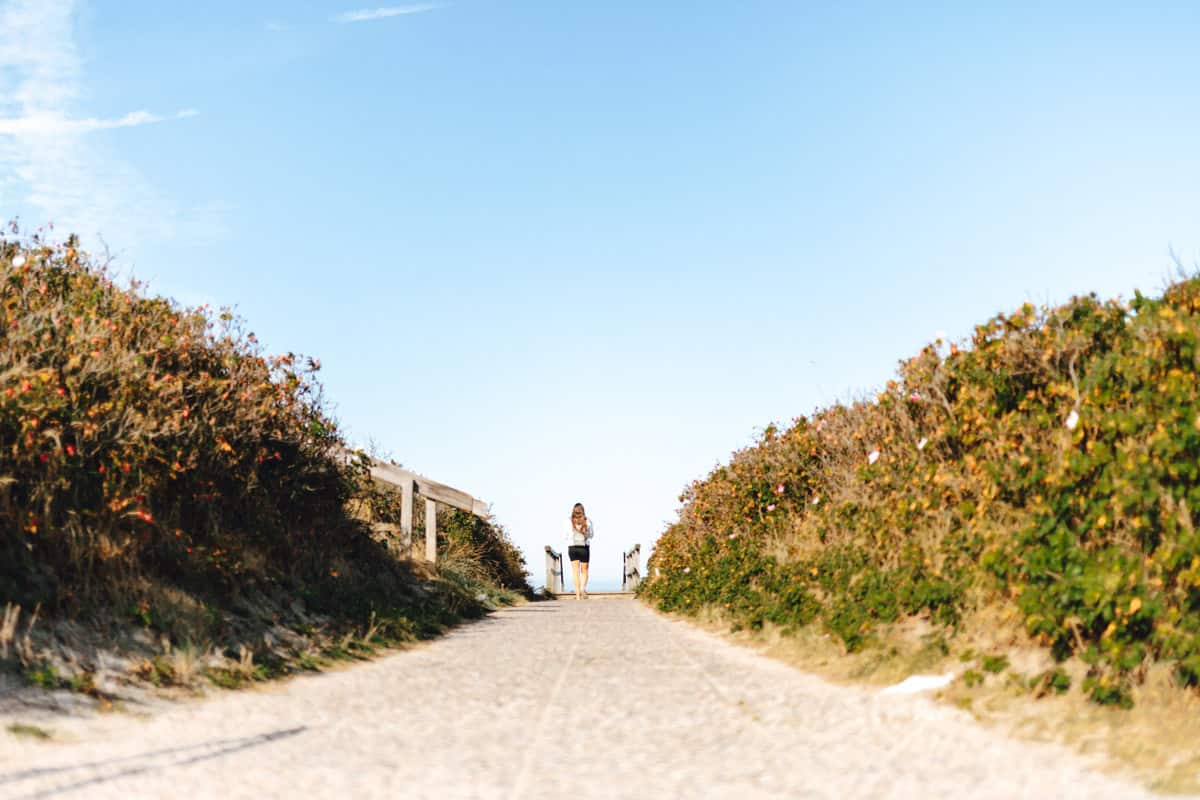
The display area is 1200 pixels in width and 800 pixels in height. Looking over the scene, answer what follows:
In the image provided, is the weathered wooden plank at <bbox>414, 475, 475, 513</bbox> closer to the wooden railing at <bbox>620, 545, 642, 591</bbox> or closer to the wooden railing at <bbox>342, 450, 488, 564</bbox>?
the wooden railing at <bbox>342, 450, 488, 564</bbox>

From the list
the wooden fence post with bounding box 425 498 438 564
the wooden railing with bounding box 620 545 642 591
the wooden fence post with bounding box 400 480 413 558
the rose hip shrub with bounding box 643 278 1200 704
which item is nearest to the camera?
the rose hip shrub with bounding box 643 278 1200 704

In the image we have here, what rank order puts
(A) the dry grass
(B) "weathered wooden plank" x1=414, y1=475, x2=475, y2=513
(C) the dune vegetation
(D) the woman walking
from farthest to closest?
(D) the woman walking < (B) "weathered wooden plank" x1=414, y1=475, x2=475, y2=513 < (C) the dune vegetation < (A) the dry grass

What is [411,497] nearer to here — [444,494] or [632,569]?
[444,494]

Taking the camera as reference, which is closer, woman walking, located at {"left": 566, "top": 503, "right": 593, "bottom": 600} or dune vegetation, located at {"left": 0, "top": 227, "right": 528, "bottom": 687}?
dune vegetation, located at {"left": 0, "top": 227, "right": 528, "bottom": 687}

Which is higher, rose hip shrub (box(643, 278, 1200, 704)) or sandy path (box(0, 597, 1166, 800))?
rose hip shrub (box(643, 278, 1200, 704))

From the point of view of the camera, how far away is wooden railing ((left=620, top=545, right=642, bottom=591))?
3343 cm

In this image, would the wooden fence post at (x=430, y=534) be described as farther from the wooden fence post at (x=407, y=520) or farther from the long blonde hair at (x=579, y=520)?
the long blonde hair at (x=579, y=520)

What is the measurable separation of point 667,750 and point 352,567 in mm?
8933

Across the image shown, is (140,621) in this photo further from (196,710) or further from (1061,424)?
(1061,424)

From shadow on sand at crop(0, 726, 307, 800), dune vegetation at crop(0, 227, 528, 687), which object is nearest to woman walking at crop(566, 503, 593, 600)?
dune vegetation at crop(0, 227, 528, 687)

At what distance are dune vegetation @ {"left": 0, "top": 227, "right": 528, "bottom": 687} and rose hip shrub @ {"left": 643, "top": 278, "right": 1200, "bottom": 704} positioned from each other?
552 centimetres

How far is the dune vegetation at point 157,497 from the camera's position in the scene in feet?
28.2

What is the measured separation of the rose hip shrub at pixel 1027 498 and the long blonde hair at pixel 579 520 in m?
10.3

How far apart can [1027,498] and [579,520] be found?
17547mm
